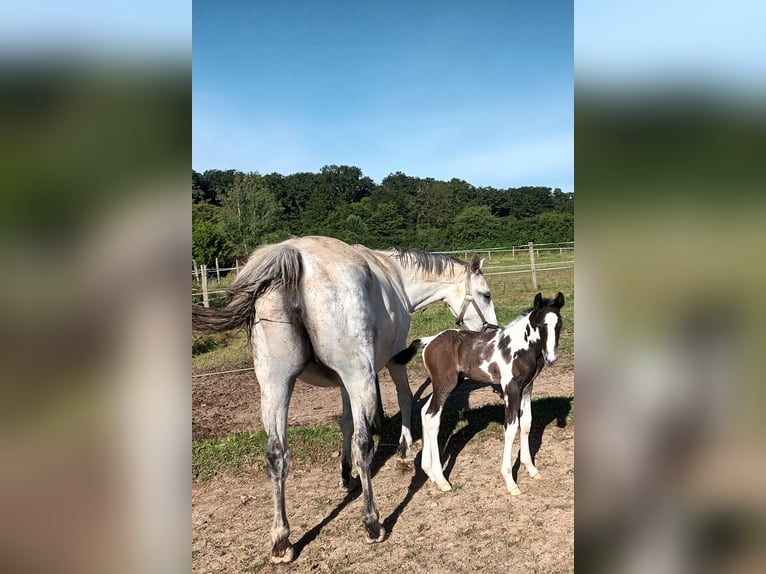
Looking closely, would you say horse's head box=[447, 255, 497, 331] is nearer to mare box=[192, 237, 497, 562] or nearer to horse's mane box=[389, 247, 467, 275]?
horse's mane box=[389, 247, 467, 275]

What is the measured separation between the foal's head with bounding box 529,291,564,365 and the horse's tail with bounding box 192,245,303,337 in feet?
6.67

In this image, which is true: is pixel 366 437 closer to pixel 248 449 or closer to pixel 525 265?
pixel 248 449

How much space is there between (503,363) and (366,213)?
4939 centimetres

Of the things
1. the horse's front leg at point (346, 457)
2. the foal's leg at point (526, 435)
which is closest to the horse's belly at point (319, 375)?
the horse's front leg at point (346, 457)

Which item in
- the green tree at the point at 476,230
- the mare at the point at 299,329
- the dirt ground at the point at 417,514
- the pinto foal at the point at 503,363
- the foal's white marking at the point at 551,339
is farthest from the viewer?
the green tree at the point at 476,230

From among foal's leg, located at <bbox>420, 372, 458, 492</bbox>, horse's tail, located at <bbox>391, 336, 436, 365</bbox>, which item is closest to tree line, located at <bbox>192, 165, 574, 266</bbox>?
horse's tail, located at <bbox>391, 336, 436, 365</bbox>

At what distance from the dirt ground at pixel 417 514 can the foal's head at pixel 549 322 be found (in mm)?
1271

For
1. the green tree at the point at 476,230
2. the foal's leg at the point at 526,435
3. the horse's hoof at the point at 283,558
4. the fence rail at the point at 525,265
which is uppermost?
the green tree at the point at 476,230

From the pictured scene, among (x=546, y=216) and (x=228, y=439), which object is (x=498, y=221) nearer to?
(x=546, y=216)

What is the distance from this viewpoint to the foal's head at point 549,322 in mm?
3793

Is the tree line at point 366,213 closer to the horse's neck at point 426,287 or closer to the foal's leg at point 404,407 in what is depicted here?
the horse's neck at point 426,287

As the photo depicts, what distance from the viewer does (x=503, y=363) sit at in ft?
14.0
